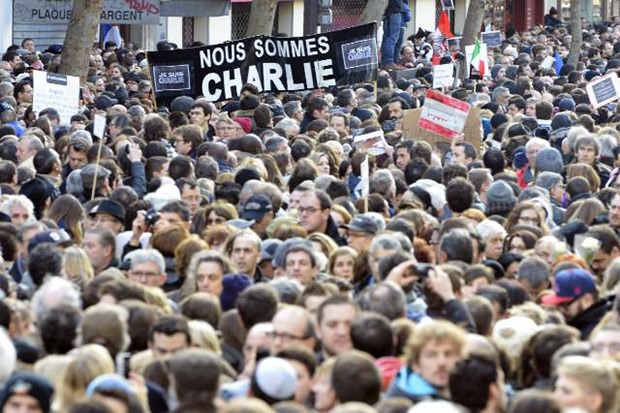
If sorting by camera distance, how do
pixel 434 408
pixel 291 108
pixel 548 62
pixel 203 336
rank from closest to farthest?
pixel 434 408 → pixel 203 336 → pixel 291 108 → pixel 548 62

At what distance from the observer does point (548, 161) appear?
15.0m

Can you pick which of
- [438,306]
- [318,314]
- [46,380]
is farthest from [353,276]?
[46,380]

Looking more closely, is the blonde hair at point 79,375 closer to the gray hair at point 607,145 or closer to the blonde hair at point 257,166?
the blonde hair at point 257,166

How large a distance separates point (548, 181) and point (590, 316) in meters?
4.74

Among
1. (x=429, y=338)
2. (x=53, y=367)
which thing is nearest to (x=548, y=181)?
(x=429, y=338)

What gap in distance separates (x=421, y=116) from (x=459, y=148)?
218cm

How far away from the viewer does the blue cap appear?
372 inches

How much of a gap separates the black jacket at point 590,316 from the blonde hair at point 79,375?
280 centimetres

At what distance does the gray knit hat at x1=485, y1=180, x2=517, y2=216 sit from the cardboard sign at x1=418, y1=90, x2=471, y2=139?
177 inches

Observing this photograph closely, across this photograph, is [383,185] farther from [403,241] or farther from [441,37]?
[441,37]

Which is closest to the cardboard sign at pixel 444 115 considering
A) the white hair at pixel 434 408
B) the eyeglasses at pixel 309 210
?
the eyeglasses at pixel 309 210

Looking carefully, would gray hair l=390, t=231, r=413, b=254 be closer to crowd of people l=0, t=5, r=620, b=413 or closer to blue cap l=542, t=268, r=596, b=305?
crowd of people l=0, t=5, r=620, b=413

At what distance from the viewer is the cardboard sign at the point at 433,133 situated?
17922 mm

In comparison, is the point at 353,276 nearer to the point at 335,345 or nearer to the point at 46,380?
the point at 335,345
